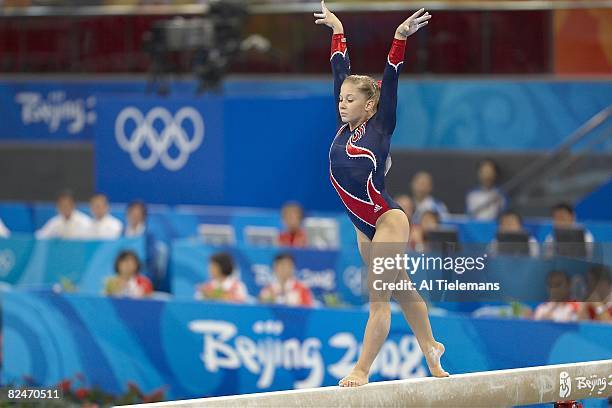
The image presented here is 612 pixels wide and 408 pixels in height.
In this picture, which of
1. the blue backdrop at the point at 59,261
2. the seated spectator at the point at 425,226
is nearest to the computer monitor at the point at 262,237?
the blue backdrop at the point at 59,261

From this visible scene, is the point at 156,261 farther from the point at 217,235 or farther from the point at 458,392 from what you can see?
the point at 458,392

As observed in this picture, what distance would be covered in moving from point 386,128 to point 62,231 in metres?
8.76

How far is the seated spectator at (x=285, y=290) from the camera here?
34.3 ft

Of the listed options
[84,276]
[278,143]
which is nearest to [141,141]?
[278,143]

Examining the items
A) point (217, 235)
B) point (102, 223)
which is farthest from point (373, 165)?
point (102, 223)

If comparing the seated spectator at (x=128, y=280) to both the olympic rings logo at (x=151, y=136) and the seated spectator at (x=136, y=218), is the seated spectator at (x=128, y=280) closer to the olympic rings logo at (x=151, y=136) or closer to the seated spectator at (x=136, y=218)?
the seated spectator at (x=136, y=218)

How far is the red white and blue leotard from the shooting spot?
5523 mm

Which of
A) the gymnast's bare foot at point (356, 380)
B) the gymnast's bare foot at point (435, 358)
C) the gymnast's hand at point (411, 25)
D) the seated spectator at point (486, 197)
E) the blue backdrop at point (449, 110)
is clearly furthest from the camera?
the blue backdrop at point (449, 110)

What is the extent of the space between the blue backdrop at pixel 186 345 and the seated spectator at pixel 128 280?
2.13 ft

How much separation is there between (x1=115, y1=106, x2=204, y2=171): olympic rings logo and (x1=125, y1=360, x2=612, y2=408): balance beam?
9.30 metres

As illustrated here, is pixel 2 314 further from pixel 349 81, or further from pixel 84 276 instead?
pixel 349 81

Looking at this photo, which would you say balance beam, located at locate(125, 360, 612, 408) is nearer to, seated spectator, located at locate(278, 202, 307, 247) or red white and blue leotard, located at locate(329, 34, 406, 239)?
red white and blue leotard, located at locate(329, 34, 406, 239)

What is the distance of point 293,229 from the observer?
12.7 m

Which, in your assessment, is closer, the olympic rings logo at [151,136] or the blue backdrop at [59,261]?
the blue backdrop at [59,261]
